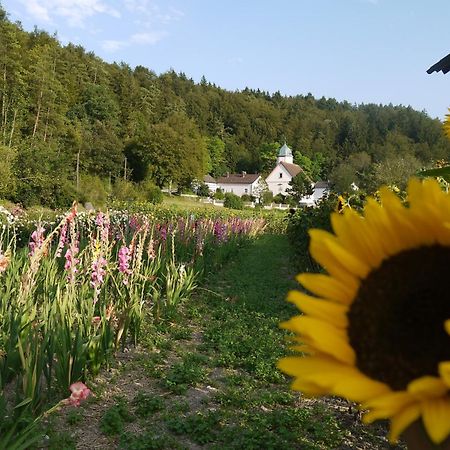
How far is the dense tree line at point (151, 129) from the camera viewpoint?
92.4 ft

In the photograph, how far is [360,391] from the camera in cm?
37

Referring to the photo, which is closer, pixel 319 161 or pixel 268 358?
pixel 268 358

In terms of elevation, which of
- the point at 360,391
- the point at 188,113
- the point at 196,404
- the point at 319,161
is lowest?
the point at 196,404

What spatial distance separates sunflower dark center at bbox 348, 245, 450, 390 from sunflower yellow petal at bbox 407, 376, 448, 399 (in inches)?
1.3

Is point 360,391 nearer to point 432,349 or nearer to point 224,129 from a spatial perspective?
point 432,349

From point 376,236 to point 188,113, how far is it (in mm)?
85414

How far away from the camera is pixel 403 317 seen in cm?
43

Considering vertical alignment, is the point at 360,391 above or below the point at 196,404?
above

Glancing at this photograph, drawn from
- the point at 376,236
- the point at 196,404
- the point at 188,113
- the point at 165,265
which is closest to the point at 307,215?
the point at 165,265

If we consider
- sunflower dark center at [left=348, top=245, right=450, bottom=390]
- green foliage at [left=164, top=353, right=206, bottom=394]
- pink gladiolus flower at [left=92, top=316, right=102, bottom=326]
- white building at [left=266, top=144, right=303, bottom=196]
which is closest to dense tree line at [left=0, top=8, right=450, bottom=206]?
white building at [left=266, top=144, right=303, bottom=196]

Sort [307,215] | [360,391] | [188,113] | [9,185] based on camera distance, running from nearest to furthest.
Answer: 1. [360,391]
2. [307,215]
3. [9,185]
4. [188,113]

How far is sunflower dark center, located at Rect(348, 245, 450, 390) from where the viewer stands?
1.31 feet

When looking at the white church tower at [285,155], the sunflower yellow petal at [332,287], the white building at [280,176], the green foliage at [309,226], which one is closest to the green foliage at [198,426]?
the sunflower yellow petal at [332,287]

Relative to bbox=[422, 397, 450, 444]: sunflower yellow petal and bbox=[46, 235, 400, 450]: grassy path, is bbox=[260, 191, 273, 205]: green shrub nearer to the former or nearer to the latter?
bbox=[46, 235, 400, 450]: grassy path
